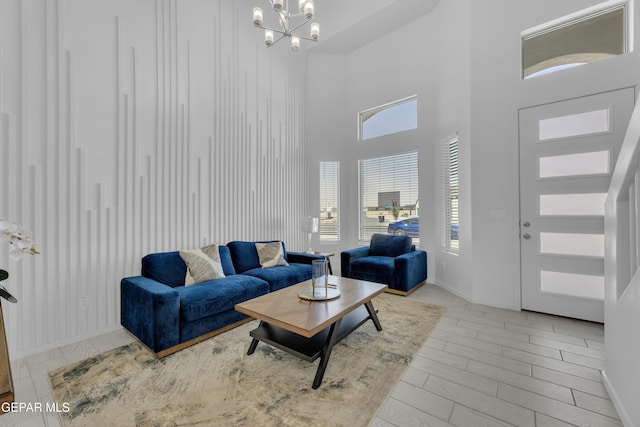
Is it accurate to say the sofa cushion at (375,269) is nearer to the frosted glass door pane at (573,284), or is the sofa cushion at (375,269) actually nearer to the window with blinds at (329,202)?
the window with blinds at (329,202)

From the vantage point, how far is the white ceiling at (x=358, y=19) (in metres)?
4.38

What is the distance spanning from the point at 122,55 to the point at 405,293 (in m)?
4.43

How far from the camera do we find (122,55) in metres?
2.84

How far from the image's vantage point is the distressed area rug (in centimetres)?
160

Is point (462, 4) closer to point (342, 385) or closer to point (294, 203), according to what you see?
point (294, 203)

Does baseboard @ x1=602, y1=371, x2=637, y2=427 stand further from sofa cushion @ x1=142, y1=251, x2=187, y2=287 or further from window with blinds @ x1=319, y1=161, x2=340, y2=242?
window with blinds @ x1=319, y1=161, x2=340, y2=242

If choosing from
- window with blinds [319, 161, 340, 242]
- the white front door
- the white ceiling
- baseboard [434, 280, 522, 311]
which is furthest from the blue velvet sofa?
the white ceiling

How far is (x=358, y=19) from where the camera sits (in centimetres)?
463

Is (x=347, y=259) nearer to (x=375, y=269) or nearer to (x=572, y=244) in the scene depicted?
(x=375, y=269)

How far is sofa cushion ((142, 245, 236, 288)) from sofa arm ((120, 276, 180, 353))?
0.30 metres

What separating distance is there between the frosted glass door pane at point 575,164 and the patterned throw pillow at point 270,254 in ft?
11.3

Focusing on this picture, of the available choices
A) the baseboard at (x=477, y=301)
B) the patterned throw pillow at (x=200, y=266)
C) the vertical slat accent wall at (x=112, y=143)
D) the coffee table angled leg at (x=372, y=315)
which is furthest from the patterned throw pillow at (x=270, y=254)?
the baseboard at (x=477, y=301)

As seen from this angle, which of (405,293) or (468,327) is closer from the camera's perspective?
(468,327)

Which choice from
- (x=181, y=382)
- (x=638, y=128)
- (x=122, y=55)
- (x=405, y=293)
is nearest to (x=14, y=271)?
(x=181, y=382)
